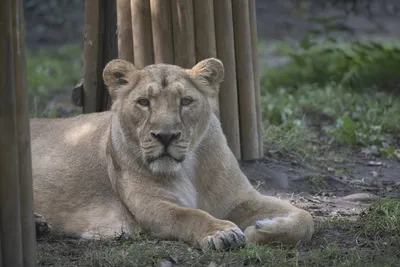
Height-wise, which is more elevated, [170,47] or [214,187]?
[170,47]

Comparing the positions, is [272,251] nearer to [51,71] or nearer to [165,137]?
[165,137]

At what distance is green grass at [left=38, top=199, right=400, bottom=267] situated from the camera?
15.7 feet

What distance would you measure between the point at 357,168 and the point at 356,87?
2.40 meters


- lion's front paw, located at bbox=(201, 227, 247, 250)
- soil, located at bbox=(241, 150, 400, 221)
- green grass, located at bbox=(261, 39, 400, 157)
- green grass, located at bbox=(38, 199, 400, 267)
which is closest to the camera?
green grass, located at bbox=(38, 199, 400, 267)

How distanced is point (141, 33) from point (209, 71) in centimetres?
105

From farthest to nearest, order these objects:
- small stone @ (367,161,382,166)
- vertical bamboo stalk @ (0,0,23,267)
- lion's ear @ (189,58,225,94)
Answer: small stone @ (367,161,382,166) < lion's ear @ (189,58,225,94) < vertical bamboo stalk @ (0,0,23,267)

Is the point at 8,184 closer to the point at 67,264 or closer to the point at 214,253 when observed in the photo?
the point at 67,264

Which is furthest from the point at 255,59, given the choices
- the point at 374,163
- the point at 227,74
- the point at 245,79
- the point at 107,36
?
the point at 374,163

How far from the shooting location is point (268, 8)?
1547cm

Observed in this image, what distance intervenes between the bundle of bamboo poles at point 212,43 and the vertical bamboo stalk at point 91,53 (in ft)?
0.24

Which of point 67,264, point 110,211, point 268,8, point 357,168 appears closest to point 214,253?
point 67,264

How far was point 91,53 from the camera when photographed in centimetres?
720

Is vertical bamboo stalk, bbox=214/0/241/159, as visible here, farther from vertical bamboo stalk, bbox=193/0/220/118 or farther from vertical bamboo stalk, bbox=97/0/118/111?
vertical bamboo stalk, bbox=97/0/118/111

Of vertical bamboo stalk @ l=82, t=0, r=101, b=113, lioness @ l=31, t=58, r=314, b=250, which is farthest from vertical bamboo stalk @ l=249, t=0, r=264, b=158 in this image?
lioness @ l=31, t=58, r=314, b=250
